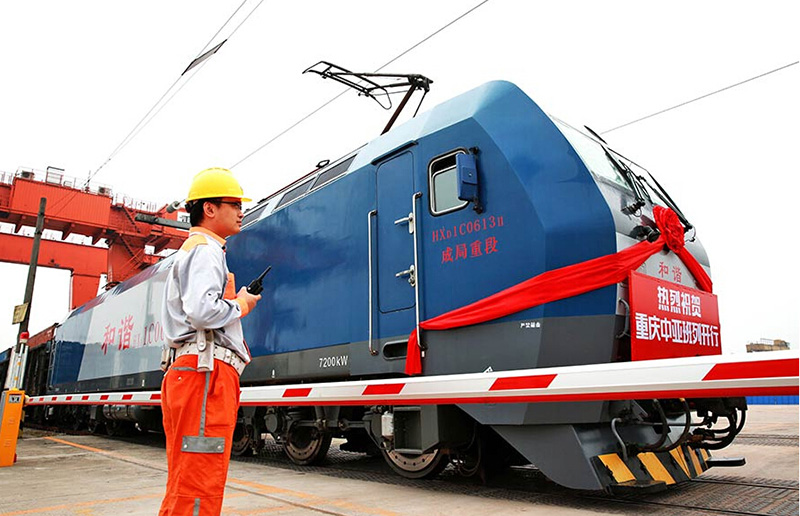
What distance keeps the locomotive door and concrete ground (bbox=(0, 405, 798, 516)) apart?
139 centimetres

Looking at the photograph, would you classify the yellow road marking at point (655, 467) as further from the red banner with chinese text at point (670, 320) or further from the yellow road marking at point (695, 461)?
the red banner with chinese text at point (670, 320)

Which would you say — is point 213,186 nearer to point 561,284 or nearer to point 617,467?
point 561,284

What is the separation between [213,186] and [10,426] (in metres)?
6.92

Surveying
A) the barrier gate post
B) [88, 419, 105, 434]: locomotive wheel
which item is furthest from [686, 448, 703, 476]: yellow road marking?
[88, 419, 105, 434]: locomotive wheel

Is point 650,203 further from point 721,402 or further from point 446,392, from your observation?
point 446,392

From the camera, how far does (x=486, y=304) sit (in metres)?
4.62

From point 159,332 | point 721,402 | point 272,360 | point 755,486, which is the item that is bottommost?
point 755,486

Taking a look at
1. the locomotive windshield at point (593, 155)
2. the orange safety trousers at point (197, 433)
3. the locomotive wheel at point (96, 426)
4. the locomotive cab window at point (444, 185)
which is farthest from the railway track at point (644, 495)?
the locomotive wheel at point (96, 426)

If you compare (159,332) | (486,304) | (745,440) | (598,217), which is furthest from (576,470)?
(159,332)

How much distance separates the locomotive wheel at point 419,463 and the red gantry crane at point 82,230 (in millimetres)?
15778

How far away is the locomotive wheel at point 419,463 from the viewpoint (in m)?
5.23

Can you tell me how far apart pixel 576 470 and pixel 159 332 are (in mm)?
7781

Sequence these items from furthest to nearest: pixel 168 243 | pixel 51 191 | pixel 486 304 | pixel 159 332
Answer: pixel 168 243 < pixel 51 191 < pixel 159 332 < pixel 486 304

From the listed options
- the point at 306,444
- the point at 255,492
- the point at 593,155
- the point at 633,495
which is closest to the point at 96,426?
the point at 306,444
